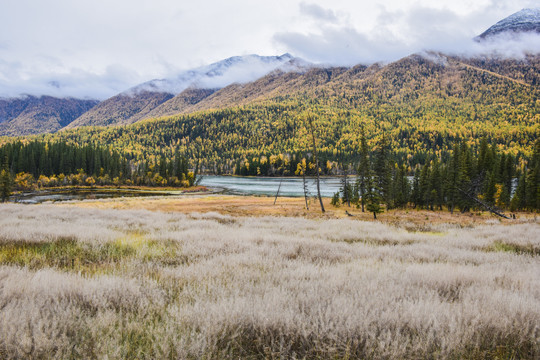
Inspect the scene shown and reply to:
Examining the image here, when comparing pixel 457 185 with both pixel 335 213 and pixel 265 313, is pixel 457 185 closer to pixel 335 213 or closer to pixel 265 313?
pixel 335 213

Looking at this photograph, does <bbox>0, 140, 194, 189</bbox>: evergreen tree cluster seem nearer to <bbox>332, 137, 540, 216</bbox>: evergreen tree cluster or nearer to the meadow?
<bbox>332, 137, 540, 216</bbox>: evergreen tree cluster

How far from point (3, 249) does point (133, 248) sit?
2.74 meters

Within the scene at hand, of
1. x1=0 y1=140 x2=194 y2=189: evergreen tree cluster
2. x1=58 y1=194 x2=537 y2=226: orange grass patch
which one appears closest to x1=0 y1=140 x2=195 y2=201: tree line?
x1=0 y1=140 x2=194 y2=189: evergreen tree cluster

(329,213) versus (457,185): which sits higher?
(457,185)

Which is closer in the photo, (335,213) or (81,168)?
(335,213)

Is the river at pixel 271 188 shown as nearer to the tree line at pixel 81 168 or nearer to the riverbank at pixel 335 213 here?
the tree line at pixel 81 168

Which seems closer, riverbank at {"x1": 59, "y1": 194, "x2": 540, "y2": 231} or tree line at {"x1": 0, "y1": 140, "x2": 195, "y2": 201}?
riverbank at {"x1": 59, "y1": 194, "x2": 540, "y2": 231}

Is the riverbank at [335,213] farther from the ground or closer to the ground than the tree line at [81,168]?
Answer: closer to the ground

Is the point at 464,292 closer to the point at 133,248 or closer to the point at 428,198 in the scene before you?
the point at 133,248

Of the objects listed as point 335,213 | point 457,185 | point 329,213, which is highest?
point 457,185

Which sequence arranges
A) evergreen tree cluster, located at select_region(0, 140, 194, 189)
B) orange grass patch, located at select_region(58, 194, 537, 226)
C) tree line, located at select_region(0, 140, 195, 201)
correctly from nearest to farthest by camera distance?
1. orange grass patch, located at select_region(58, 194, 537, 226)
2. tree line, located at select_region(0, 140, 195, 201)
3. evergreen tree cluster, located at select_region(0, 140, 194, 189)

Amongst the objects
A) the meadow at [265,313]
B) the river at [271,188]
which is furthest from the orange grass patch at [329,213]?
the river at [271,188]

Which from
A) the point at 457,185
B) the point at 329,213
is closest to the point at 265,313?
the point at 329,213

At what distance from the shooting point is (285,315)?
2889mm
